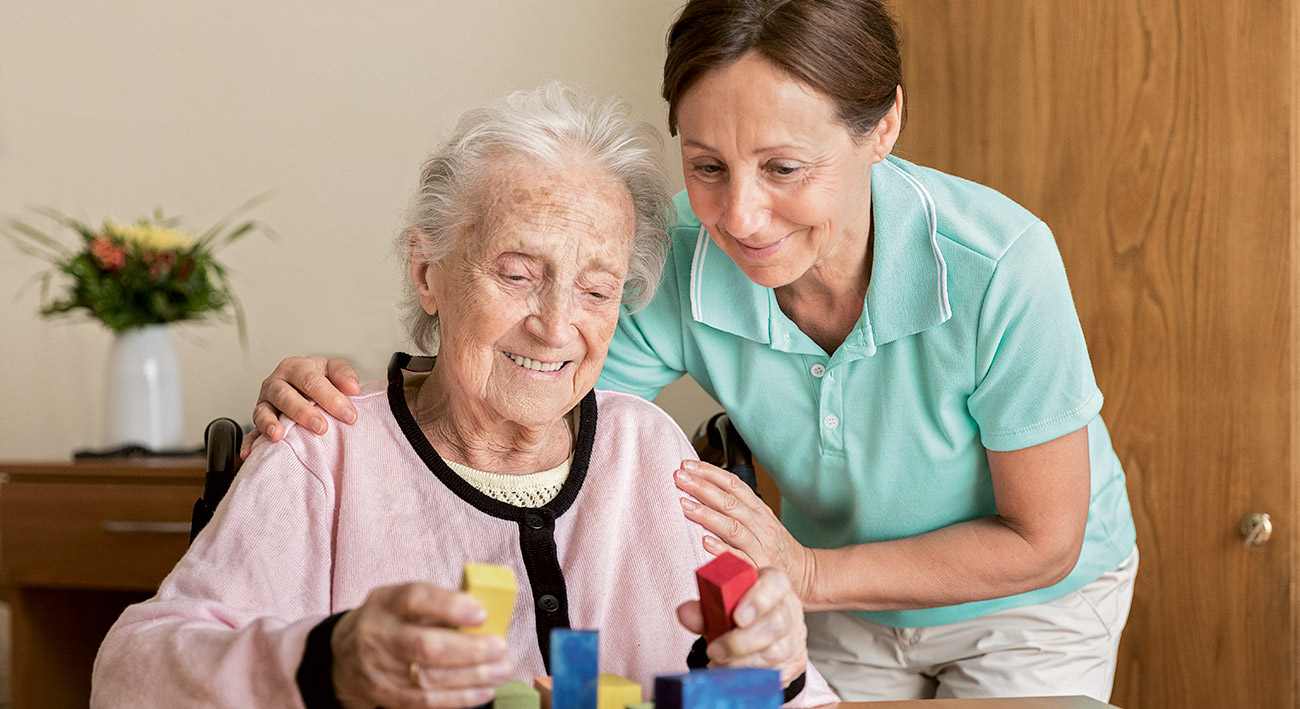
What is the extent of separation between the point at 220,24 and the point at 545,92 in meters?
2.05

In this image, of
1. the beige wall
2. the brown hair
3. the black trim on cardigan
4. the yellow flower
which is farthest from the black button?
the yellow flower

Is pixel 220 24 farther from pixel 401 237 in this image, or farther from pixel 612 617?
pixel 612 617

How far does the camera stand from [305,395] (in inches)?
52.4

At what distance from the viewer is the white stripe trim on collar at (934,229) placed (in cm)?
149

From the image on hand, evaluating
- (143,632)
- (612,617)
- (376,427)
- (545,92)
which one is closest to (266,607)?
(143,632)

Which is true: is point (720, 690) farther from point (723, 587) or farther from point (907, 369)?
point (907, 369)

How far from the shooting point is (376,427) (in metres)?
1.31

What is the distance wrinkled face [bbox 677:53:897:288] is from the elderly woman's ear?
36 cm

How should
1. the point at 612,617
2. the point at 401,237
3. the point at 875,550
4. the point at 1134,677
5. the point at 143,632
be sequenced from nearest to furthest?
the point at 143,632
the point at 612,617
the point at 401,237
the point at 875,550
the point at 1134,677

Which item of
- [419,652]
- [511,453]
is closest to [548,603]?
[511,453]

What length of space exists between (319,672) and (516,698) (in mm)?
157

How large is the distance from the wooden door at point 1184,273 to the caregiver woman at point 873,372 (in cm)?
24

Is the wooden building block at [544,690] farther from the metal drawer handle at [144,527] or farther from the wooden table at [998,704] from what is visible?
the metal drawer handle at [144,527]

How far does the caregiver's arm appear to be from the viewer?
1.50m
